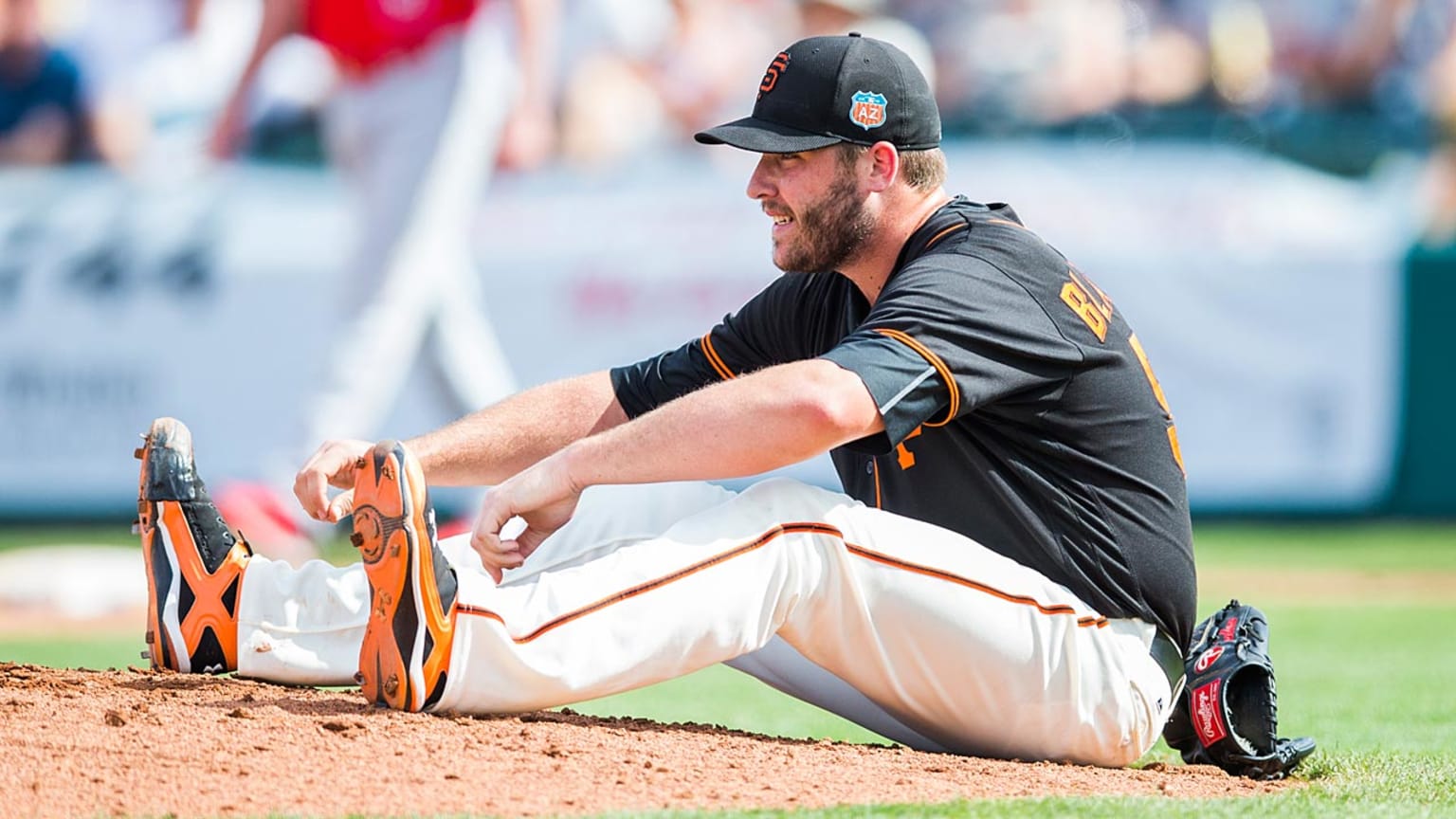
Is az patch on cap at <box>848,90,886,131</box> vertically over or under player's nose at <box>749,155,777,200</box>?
over

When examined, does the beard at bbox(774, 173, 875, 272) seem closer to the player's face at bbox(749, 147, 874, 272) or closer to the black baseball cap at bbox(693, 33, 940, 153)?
the player's face at bbox(749, 147, 874, 272)

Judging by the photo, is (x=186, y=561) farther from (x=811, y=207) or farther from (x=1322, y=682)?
(x=1322, y=682)

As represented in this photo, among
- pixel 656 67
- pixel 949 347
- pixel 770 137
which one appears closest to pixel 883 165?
pixel 770 137

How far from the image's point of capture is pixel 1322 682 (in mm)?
4898

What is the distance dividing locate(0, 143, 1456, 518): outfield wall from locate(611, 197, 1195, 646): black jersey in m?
6.71

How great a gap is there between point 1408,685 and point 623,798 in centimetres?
316

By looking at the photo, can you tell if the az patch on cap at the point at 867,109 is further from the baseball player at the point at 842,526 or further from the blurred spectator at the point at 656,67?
the blurred spectator at the point at 656,67

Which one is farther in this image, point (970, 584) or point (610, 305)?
point (610, 305)

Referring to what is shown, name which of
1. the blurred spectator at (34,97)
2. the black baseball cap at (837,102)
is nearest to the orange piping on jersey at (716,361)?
the black baseball cap at (837,102)

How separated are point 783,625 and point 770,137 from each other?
0.86 metres

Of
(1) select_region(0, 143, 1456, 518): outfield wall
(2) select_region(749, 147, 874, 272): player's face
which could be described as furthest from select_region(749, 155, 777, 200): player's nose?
(1) select_region(0, 143, 1456, 518): outfield wall

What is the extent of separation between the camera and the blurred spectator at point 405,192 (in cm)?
789

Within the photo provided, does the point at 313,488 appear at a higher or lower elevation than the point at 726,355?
lower

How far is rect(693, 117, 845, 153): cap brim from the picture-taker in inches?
113
